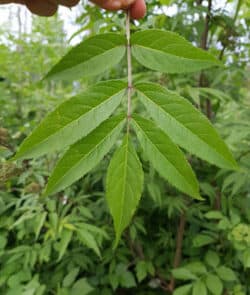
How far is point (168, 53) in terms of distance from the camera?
1.80ft

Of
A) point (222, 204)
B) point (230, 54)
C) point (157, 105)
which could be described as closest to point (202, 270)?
point (222, 204)

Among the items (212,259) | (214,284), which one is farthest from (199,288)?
(212,259)

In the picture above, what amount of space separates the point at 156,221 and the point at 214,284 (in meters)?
0.51

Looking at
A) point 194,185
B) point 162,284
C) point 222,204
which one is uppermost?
point 194,185

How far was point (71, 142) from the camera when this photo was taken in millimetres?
492

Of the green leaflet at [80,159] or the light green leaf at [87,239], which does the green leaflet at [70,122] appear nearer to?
the green leaflet at [80,159]

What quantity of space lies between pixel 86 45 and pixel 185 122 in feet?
0.60

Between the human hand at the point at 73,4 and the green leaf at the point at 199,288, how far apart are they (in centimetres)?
109

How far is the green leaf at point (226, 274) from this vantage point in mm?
1385

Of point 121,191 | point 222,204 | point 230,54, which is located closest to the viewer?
point 121,191

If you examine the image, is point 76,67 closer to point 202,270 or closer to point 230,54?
point 202,270

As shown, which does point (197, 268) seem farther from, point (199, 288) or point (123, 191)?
point (123, 191)

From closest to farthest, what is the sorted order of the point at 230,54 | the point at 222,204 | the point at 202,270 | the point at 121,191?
the point at 121,191
the point at 202,270
the point at 222,204
the point at 230,54

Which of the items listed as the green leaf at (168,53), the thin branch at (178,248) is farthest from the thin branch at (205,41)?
the green leaf at (168,53)
